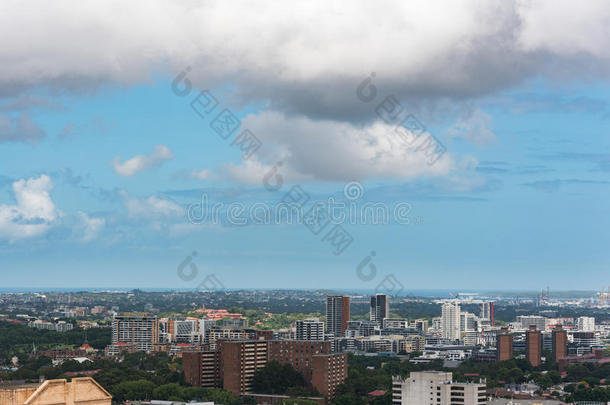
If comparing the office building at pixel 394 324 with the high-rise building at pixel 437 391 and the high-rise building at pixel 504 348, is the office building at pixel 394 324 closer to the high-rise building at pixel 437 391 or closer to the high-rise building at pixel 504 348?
the high-rise building at pixel 504 348

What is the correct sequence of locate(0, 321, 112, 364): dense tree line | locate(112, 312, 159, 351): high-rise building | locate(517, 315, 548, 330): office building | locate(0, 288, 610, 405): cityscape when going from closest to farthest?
locate(0, 288, 610, 405): cityscape < locate(0, 321, 112, 364): dense tree line < locate(112, 312, 159, 351): high-rise building < locate(517, 315, 548, 330): office building

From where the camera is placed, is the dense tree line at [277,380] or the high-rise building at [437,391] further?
the dense tree line at [277,380]

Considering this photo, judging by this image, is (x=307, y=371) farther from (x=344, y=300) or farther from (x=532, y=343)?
(x=344, y=300)

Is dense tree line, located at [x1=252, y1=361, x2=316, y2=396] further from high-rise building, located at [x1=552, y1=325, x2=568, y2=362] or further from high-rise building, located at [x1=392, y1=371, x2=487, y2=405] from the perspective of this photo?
high-rise building, located at [x1=552, y1=325, x2=568, y2=362]

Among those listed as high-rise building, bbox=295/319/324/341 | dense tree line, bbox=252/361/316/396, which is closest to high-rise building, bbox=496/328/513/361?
high-rise building, bbox=295/319/324/341

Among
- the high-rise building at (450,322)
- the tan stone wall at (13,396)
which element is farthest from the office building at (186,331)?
the tan stone wall at (13,396)

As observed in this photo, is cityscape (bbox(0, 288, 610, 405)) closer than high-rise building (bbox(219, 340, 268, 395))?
Yes

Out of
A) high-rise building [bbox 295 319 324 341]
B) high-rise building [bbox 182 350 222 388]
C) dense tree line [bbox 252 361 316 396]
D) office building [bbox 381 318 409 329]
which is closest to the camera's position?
dense tree line [bbox 252 361 316 396]

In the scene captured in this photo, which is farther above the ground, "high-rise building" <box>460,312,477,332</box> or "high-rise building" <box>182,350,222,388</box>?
"high-rise building" <box>460,312,477,332</box>
